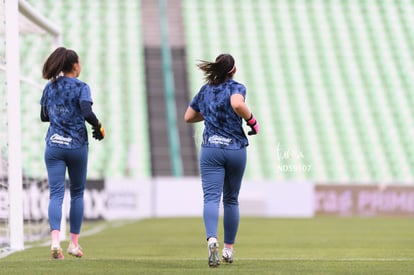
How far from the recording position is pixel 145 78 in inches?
1346

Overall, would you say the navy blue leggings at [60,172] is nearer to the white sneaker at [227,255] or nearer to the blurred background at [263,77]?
the white sneaker at [227,255]

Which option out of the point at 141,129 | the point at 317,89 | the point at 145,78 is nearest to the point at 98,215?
the point at 141,129

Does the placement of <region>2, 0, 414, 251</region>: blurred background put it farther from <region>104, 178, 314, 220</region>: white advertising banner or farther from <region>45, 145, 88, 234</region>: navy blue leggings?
<region>45, 145, 88, 234</region>: navy blue leggings

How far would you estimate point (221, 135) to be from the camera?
783 cm

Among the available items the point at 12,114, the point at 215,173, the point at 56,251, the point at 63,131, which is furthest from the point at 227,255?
the point at 12,114

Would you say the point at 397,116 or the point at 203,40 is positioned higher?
the point at 203,40

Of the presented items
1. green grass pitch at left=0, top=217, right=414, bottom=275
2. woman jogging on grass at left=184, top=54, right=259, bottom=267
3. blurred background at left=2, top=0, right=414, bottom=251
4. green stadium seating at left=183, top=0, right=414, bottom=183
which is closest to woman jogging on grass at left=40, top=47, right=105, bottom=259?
green grass pitch at left=0, top=217, right=414, bottom=275

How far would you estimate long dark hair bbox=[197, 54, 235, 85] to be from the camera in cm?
779

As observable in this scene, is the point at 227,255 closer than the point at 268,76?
Yes

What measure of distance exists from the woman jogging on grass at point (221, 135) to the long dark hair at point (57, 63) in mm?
1168

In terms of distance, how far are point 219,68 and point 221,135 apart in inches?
21.2

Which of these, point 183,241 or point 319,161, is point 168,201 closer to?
point 319,161

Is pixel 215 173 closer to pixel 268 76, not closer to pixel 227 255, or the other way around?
pixel 227 255

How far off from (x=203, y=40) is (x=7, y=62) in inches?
1010
